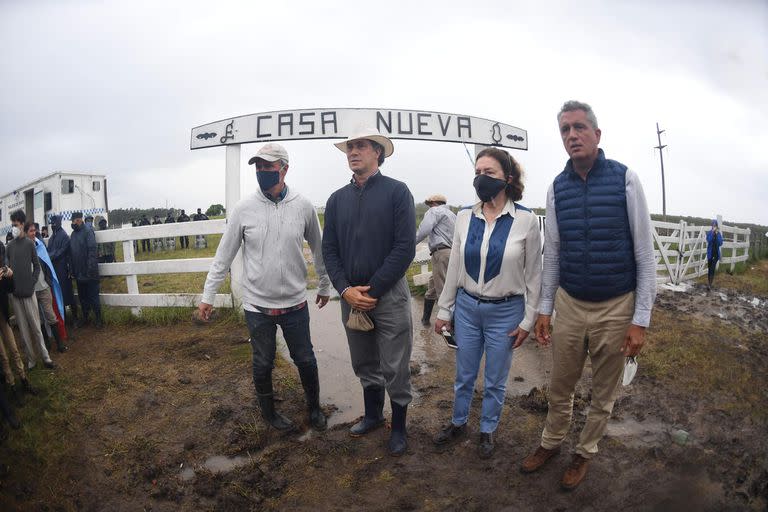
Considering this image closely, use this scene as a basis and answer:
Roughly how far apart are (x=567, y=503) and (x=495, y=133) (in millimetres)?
4847

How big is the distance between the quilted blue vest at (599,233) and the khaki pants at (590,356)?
8cm

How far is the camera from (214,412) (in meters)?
3.52

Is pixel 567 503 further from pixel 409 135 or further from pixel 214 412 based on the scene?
pixel 409 135

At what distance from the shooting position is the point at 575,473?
2.52 m

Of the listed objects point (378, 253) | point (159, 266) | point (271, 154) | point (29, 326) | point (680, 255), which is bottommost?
point (29, 326)

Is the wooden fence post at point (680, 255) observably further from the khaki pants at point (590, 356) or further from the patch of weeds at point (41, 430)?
the patch of weeds at point (41, 430)

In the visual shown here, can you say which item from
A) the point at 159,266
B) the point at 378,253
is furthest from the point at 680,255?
the point at 159,266

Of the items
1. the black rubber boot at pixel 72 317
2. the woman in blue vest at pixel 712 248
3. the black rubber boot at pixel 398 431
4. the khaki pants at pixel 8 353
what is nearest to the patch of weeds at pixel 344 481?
the black rubber boot at pixel 398 431

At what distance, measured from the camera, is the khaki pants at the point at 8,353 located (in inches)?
156

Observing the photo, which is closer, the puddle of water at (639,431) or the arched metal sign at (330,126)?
the puddle of water at (639,431)

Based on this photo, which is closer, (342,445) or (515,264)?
(515,264)

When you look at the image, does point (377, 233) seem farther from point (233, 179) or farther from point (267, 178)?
point (233, 179)

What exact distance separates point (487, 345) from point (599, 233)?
3.18ft

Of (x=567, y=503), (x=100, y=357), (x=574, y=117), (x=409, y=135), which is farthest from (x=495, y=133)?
(x=100, y=357)
